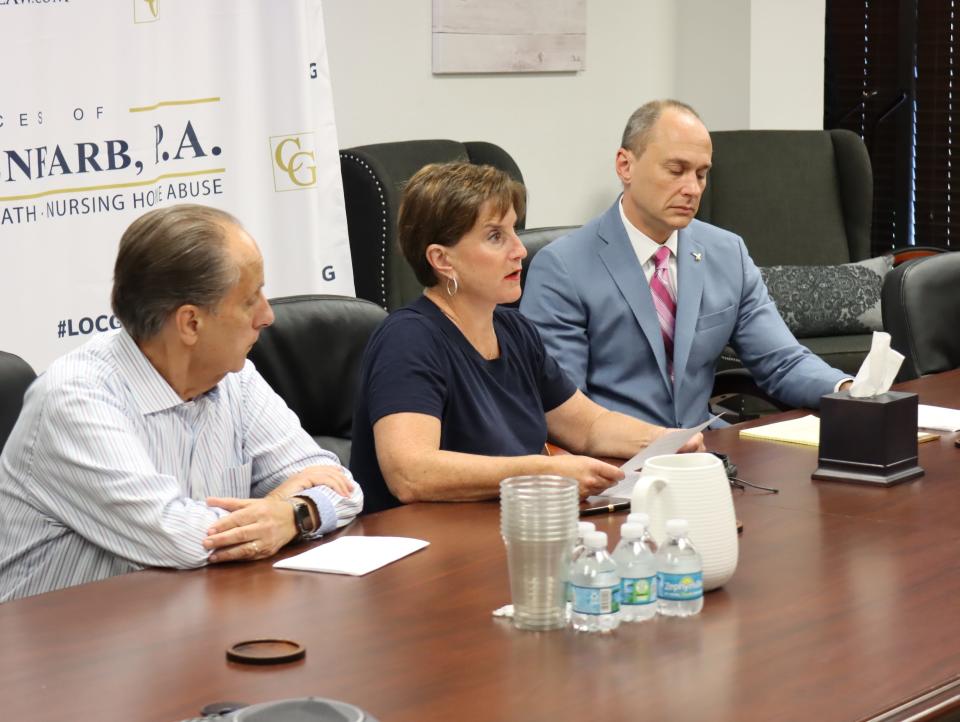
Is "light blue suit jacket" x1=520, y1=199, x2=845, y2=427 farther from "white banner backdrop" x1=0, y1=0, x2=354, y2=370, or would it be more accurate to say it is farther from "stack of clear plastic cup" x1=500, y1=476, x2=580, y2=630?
"stack of clear plastic cup" x1=500, y1=476, x2=580, y2=630

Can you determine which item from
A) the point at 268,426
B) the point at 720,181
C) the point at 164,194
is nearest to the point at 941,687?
the point at 268,426

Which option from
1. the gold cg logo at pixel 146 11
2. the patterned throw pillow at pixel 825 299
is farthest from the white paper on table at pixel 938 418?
the gold cg logo at pixel 146 11

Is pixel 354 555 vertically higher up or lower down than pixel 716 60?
lower down

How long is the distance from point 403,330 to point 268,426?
1.06 feet

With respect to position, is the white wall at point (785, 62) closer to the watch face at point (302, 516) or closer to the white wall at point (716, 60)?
the white wall at point (716, 60)

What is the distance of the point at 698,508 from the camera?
A: 188 centimetres

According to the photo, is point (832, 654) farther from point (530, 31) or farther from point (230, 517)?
point (530, 31)

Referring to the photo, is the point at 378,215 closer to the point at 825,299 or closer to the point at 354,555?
the point at 825,299

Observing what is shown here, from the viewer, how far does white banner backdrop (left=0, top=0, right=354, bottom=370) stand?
3.79m

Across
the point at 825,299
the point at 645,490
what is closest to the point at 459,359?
the point at 645,490

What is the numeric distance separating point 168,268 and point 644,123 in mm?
1667

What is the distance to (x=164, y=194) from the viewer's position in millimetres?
4113

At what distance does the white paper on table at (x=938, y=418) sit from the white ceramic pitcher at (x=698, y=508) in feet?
3.79

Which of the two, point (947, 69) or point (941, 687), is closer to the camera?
point (941, 687)
